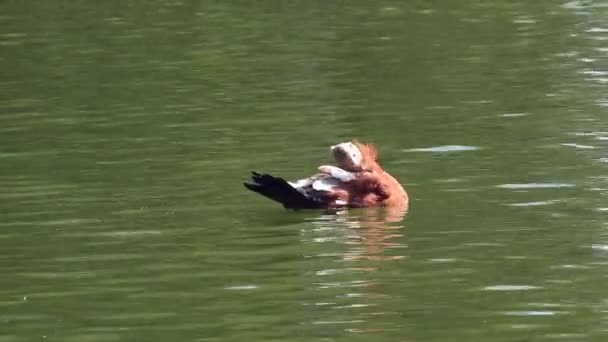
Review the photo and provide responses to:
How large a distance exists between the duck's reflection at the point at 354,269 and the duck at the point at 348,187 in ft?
0.29

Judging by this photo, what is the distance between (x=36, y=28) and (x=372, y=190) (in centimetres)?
1563

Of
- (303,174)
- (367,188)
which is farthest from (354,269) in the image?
(303,174)

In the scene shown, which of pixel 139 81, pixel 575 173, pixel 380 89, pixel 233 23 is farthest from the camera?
pixel 233 23

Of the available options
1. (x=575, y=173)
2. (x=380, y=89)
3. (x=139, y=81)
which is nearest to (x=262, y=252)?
(x=575, y=173)

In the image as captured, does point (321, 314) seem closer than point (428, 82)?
Yes

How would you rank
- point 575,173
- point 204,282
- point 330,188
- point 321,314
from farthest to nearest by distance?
point 575,173
point 330,188
point 204,282
point 321,314

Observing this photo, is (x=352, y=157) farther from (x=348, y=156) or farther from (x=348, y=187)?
(x=348, y=187)

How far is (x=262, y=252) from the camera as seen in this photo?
39.9ft

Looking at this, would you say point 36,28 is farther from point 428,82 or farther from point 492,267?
point 492,267

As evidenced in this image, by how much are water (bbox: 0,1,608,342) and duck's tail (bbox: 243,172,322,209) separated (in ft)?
0.35

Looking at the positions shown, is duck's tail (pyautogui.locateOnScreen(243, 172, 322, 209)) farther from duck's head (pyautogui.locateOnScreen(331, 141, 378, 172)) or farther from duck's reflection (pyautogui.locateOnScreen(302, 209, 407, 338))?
duck's head (pyautogui.locateOnScreen(331, 141, 378, 172))

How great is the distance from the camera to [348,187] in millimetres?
13594

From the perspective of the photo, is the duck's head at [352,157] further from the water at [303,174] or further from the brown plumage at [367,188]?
the water at [303,174]

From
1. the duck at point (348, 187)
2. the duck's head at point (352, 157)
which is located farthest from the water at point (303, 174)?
Answer: the duck's head at point (352, 157)
